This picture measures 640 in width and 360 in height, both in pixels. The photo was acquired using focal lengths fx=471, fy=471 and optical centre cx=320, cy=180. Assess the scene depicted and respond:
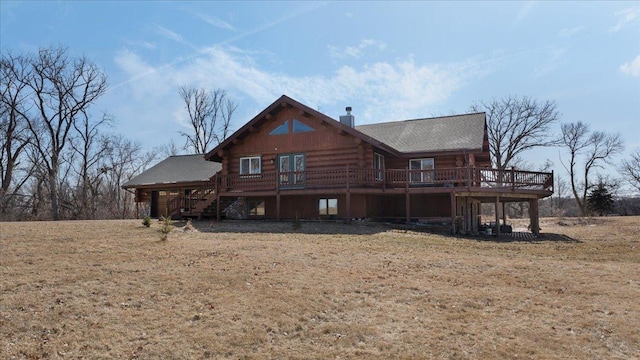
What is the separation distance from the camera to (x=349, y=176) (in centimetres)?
2339

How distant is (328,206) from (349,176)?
2824 millimetres

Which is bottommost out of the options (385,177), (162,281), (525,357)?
(525,357)

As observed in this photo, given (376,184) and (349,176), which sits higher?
(349,176)

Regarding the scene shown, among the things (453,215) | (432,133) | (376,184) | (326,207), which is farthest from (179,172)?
(453,215)

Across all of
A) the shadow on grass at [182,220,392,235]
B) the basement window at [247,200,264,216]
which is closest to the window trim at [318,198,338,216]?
the shadow on grass at [182,220,392,235]

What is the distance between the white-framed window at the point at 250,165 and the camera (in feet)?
89.8

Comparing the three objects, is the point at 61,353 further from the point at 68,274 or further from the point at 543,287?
the point at 543,287

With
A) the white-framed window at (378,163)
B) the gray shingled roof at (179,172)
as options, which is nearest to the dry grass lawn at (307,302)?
the white-framed window at (378,163)

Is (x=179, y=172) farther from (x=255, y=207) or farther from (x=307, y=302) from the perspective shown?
Answer: (x=307, y=302)

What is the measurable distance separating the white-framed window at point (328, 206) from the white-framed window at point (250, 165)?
4314mm

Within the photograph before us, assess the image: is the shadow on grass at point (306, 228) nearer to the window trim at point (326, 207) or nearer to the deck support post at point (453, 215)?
the window trim at point (326, 207)

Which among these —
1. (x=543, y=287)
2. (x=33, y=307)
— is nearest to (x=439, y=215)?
(x=543, y=287)

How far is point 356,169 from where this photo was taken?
23562 millimetres

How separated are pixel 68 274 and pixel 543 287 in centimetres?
1064
